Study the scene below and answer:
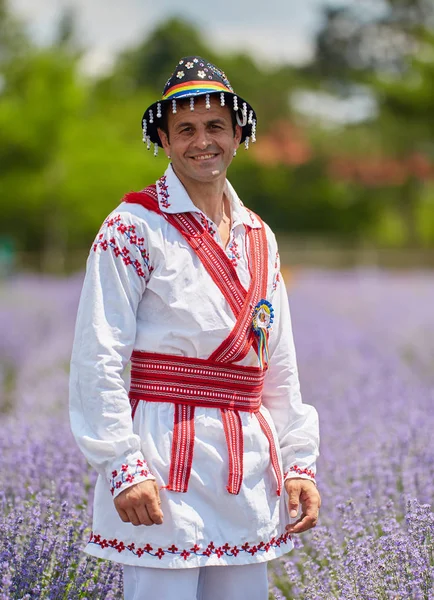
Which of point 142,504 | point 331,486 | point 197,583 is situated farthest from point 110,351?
point 331,486

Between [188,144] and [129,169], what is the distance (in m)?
20.9

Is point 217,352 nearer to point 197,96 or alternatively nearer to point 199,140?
point 199,140

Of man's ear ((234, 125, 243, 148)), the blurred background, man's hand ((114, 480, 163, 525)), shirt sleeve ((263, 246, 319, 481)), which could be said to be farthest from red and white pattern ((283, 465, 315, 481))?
the blurred background

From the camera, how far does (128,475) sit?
73.0 inches

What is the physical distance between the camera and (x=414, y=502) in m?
2.33

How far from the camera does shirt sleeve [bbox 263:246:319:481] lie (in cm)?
216

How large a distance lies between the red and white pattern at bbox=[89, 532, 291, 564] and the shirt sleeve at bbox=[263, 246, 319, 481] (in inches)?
8.3

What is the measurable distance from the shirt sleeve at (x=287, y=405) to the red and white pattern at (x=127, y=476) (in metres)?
0.42

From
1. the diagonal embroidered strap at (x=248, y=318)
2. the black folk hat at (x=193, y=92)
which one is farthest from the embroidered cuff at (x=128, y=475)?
the black folk hat at (x=193, y=92)

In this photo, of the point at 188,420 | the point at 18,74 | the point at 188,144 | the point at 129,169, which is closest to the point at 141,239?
the point at 188,144

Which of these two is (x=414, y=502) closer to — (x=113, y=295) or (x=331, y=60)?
(x=113, y=295)

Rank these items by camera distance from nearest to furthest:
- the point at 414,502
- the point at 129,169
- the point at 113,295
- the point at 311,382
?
the point at 113,295 → the point at 414,502 → the point at 311,382 → the point at 129,169

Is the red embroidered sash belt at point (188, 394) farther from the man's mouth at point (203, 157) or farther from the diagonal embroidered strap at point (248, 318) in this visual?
the man's mouth at point (203, 157)

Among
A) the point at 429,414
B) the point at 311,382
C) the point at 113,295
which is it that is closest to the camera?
the point at 113,295
